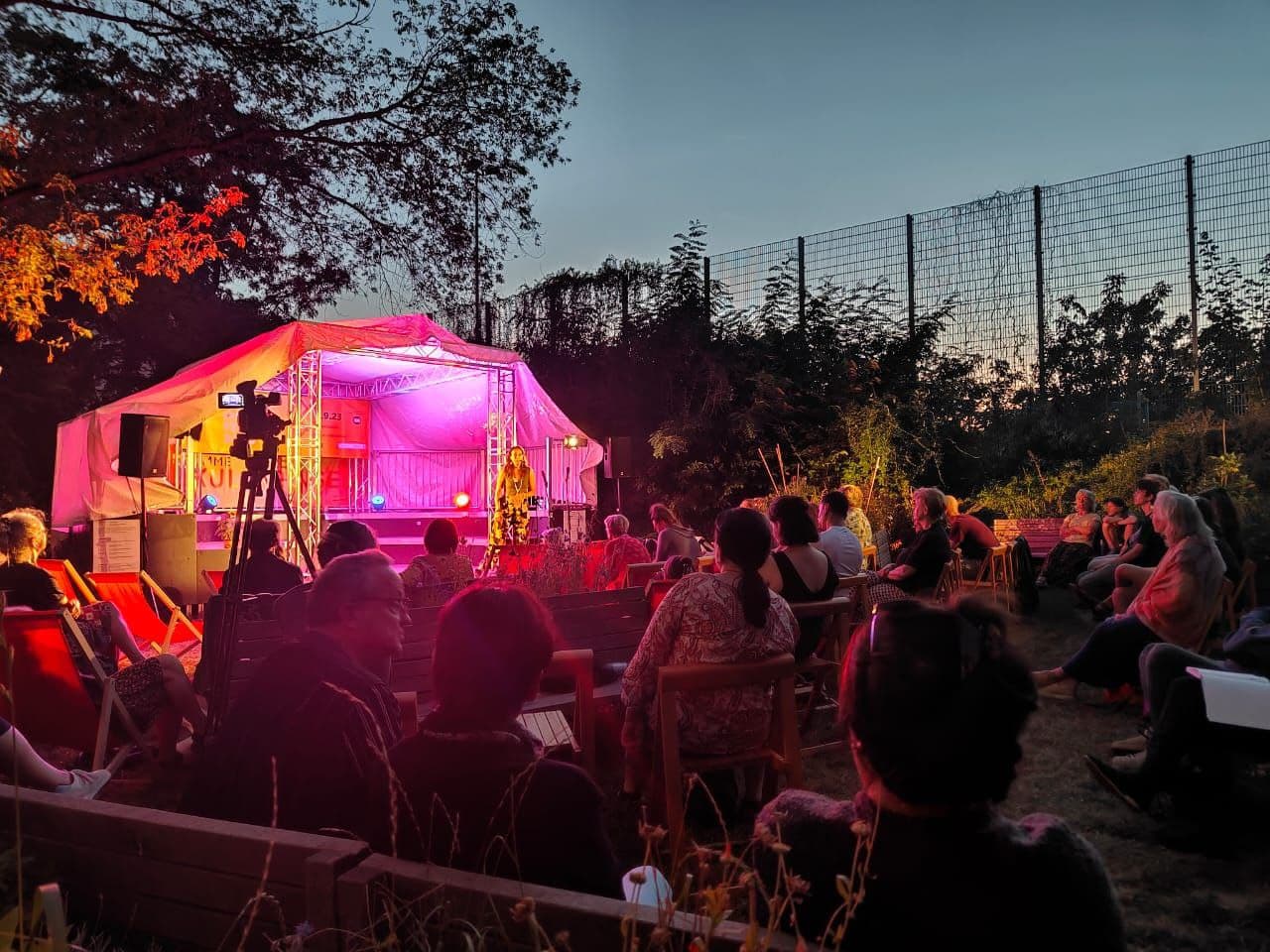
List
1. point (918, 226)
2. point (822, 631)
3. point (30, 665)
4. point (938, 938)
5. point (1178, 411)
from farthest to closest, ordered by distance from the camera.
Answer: point (918, 226) < point (1178, 411) < point (822, 631) < point (30, 665) < point (938, 938)

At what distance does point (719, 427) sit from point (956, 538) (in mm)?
6194

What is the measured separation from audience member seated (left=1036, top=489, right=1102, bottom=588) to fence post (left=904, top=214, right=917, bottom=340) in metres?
5.15

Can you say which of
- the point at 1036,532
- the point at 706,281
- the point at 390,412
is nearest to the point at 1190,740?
the point at 1036,532

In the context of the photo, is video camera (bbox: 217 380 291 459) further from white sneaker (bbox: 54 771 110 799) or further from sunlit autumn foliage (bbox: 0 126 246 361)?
sunlit autumn foliage (bbox: 0 126 246 361)

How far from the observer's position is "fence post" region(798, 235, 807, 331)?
13.7 meters

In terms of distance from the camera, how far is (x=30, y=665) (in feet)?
11.2

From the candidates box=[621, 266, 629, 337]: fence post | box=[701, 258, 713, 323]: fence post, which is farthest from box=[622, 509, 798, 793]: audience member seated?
box=[621, 266, 629, 337]: fence post

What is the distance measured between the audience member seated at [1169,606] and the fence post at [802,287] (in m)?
9.84

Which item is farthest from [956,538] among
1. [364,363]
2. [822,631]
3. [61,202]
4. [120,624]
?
Result: [364,363]

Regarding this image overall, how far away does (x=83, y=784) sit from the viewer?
8.95ft

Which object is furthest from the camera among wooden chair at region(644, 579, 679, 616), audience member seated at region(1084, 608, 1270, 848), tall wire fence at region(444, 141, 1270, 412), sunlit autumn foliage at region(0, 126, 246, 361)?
tall wire fence at region(444, 141, 1270, 412)

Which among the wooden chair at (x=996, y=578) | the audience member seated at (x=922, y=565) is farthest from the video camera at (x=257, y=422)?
the wooden chair at (x=996, y=578)

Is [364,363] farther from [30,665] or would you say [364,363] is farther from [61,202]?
[30,665]

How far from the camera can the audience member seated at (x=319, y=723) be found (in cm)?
184
